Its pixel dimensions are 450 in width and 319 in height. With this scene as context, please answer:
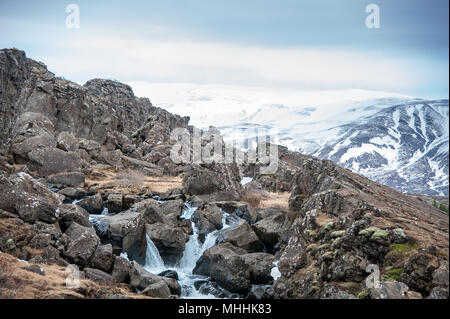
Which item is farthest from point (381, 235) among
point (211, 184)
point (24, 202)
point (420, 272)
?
point (211, 184)

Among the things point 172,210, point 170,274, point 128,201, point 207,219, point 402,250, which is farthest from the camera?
point 128,201

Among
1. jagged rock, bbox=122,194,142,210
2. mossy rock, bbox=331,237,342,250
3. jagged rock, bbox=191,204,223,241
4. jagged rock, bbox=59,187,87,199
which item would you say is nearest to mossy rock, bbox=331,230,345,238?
mossy rock, bbox=331,237,342,250

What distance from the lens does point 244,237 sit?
31.9 meters

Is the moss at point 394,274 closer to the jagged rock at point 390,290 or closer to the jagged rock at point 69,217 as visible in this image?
the jagged rock at point 390,290

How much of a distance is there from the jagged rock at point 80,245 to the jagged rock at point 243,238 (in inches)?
472

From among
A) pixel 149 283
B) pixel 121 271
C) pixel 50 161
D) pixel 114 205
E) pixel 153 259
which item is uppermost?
pixel 50 161

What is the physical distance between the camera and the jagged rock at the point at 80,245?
22.4m

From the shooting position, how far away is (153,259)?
2984 centimetres

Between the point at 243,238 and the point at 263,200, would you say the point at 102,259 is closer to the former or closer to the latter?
the point at 243,238

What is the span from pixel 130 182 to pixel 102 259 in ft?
87.4

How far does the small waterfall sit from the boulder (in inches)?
782

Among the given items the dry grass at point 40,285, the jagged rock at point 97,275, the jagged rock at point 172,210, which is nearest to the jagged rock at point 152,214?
the jagged rock at point 172,210

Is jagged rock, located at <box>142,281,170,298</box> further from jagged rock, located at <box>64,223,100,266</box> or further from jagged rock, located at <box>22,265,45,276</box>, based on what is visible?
jagged rock, located at <box>22,265,45,276</box>

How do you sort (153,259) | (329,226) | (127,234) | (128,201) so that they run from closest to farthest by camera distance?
(329,226) < (127,234) < (153,259) < (128,201)
